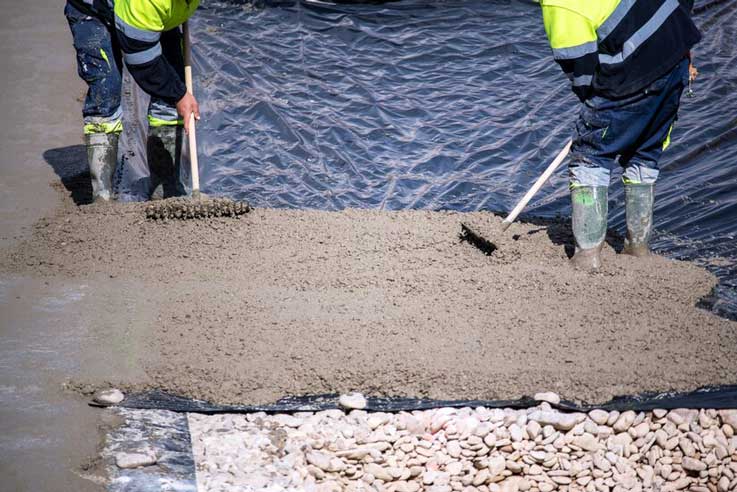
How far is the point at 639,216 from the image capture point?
4098 millimetres

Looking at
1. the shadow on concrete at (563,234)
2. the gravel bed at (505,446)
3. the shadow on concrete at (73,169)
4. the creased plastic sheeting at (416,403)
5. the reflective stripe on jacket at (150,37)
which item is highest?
the reflective stripe on jacket at (150,37)

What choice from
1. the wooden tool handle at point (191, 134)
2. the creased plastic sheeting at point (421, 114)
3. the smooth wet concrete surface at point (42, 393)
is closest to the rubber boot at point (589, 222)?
the creased plastic sheeting at point (421, 114)

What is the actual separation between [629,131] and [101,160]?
2.82 m

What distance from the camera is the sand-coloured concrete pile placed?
3.27 meters

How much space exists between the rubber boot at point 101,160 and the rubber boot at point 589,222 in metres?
2.54

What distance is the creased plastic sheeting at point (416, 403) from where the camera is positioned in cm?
314

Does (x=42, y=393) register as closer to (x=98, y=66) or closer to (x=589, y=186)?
(x=98, y=66)

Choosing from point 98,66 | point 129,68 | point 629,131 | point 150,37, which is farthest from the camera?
point 98,66

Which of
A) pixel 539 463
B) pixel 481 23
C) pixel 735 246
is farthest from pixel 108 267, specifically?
pixel 481 23

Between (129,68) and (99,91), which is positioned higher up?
(129,68)

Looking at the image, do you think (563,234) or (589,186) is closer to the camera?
(589,186)

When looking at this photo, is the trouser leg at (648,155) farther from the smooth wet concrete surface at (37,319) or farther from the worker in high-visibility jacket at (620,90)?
the smooth wet concrete surface at (37,319)

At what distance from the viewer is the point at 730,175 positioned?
4.87 metres

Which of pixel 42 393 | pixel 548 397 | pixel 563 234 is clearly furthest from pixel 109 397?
pixel 563 234
